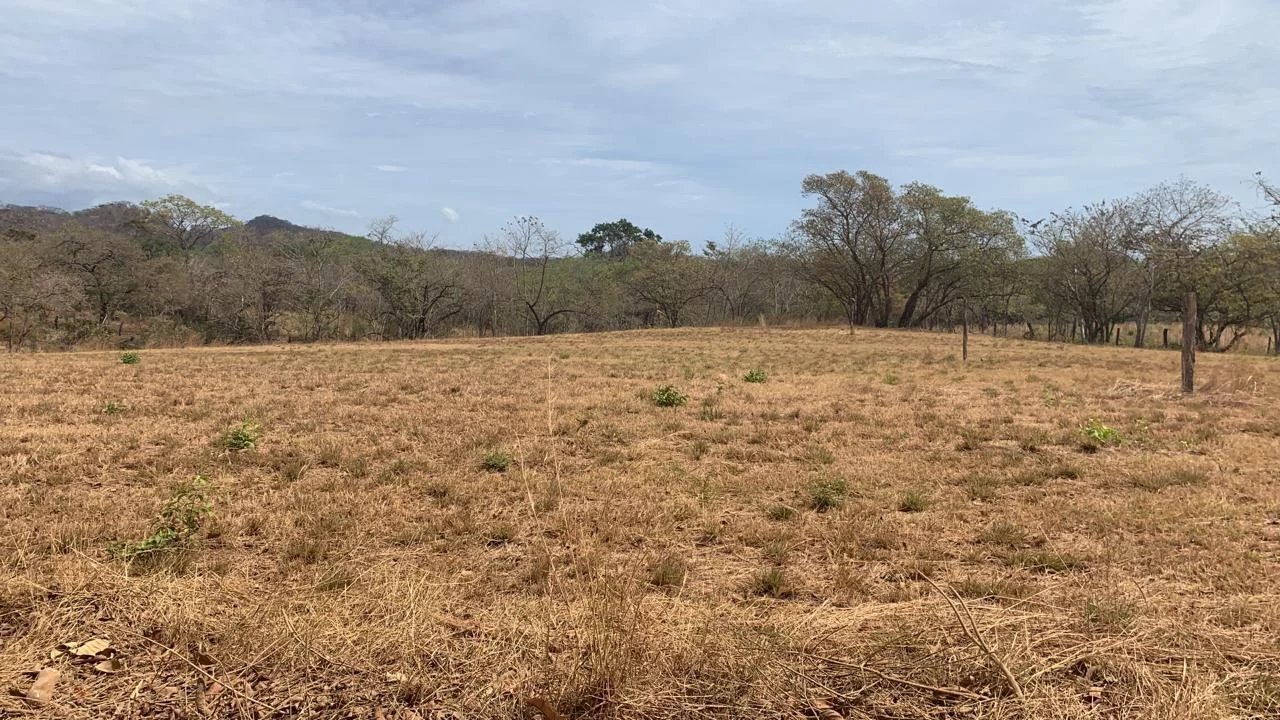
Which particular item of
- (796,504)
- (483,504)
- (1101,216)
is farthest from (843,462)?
(1101,216)

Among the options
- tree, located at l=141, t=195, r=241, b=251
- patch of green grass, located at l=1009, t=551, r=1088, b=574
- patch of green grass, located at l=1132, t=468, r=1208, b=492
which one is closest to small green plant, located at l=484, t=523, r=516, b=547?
patch of green grass, located at l=1009, t=551, r=1088, b=574

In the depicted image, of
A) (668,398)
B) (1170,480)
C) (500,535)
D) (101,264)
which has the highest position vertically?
(101,264)

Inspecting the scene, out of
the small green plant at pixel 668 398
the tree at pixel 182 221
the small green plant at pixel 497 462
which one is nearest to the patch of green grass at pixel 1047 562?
the small green plant at pixel 497 462

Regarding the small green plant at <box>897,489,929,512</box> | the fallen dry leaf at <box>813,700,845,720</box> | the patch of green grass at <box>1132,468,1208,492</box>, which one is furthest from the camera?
the patch of green grass at <box>1132,468,1208,492</box>

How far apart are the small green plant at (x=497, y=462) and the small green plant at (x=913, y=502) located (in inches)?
138

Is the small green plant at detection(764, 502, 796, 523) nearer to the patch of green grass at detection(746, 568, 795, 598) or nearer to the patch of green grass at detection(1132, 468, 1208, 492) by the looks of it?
the patch of green grass at detection(746, 568, 795, 598)

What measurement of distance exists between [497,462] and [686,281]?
42.6 meters

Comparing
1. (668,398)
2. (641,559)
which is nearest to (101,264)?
(668,398)

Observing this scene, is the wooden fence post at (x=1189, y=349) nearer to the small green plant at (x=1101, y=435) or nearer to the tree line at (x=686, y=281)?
the small green plant at (x=1101, y=435)

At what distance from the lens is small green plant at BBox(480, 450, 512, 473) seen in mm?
6336

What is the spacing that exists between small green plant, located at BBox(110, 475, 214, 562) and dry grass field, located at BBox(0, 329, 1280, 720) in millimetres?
33

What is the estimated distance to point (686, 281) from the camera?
1896 inches

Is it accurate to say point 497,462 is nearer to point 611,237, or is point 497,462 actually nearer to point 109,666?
point 109,666

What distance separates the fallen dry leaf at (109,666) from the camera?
8.47 ft
